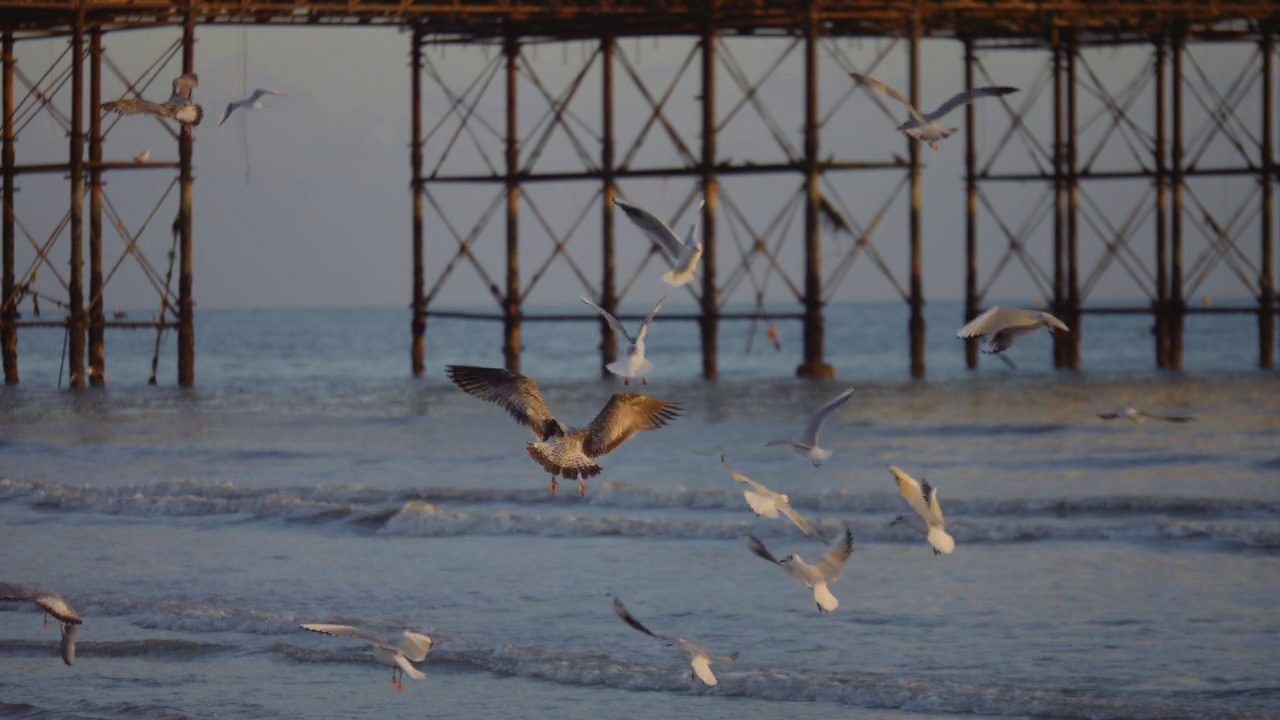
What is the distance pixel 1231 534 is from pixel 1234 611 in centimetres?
354

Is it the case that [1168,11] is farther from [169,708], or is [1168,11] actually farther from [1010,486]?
[169,708]

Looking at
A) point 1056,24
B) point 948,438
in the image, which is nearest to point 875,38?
point 1056,24

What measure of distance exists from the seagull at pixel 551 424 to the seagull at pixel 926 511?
4.84 feet

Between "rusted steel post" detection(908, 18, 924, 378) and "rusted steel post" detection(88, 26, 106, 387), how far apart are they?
45.3 feet

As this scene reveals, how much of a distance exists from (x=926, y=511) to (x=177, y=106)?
8194 mm

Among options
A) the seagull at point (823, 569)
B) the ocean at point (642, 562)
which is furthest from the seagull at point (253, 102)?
the seagull at point (823, 569)

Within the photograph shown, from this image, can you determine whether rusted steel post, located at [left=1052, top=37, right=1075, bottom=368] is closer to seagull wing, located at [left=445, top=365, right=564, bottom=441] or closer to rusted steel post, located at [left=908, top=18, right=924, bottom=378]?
rusted steel post, located at [left=908, top=18, right=924, bottom=378]

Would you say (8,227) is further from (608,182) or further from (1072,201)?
(1072,201)

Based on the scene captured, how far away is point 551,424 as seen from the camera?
11.1m

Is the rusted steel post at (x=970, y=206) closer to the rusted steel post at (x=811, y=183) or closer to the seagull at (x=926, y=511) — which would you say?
the rusted steel post at (x=811, y=183)

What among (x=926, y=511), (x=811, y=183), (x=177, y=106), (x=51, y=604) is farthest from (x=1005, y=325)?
(x=811, y=183)

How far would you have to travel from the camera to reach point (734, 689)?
466 inches

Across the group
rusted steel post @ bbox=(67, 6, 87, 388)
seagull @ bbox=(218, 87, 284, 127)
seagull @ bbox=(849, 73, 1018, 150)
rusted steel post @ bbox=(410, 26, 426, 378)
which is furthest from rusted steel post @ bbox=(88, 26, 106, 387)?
seagull @ bbox=(849, 73, 1018, 150)

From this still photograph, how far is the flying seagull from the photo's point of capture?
16625mm
